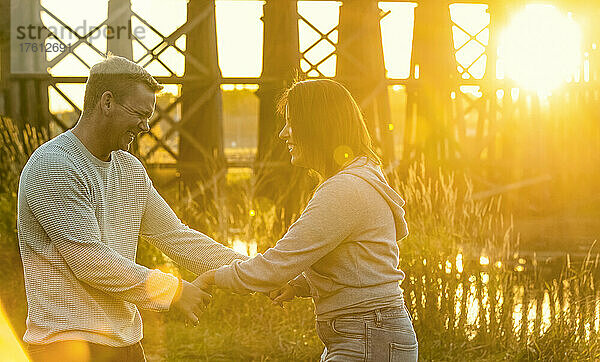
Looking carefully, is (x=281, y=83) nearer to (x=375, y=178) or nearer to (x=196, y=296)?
(x=196, y=296)

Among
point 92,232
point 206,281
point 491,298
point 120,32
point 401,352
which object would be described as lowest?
point 491,298

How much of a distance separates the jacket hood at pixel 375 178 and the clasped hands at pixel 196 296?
61cm

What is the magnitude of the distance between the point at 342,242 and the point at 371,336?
12.8 inches

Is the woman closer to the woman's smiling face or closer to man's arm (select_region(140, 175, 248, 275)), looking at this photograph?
the woman's smiling face

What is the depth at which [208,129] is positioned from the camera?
12383 mm

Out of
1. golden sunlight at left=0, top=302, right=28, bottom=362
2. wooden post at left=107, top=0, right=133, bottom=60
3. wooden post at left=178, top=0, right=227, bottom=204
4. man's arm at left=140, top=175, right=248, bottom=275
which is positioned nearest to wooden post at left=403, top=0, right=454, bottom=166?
wooden post at left=178, top=0, right=227, bottom=204

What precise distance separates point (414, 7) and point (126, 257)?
38.7 feet

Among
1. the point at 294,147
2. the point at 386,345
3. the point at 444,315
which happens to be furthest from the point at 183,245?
the point at 444,315

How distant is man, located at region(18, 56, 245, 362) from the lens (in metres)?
2.80

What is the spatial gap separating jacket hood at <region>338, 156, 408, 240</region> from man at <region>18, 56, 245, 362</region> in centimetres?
78

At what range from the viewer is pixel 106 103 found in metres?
2.96

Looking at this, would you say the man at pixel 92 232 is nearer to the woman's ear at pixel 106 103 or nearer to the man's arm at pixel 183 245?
the woman's ear at pixel 106 103

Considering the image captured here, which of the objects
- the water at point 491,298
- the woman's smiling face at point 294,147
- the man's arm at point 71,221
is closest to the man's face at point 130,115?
the man's arm at point 71,221

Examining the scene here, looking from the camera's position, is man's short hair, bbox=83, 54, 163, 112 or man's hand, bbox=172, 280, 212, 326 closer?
man's short hair, bbox=83, 54, 163, 112
